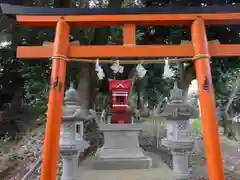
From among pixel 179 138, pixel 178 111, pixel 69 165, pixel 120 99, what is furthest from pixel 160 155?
pixel 69 165

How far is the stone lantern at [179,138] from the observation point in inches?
247

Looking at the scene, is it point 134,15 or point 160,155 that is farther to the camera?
point 160,155

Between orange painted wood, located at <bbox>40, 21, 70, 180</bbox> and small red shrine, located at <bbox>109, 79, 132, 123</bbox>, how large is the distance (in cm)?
729

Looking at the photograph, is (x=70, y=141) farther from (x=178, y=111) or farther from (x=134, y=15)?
(x=134, y=15)

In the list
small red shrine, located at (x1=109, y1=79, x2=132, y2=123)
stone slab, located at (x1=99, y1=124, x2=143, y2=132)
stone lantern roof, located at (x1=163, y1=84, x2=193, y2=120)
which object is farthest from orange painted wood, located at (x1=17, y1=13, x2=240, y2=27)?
small red shrine, located at (x1=109, y1=79, x2=132, y2=123)

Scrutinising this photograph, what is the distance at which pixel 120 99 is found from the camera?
11188mm

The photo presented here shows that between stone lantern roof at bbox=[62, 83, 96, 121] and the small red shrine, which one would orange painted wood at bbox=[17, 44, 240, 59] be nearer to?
stone lantern roof at bbox=[62, 83, 96, 121]

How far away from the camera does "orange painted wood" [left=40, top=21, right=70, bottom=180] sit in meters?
3.15

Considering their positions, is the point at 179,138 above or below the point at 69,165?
above

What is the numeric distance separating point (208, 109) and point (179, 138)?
10.7ft

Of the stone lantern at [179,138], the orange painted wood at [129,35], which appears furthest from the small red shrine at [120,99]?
the orange painted wood at [129,35]

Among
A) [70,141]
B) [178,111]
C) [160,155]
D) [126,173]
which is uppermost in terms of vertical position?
[178,111]

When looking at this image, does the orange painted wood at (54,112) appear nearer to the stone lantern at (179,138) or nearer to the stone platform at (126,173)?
the stone lantern at (179,138)

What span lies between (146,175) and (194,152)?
133 inches
